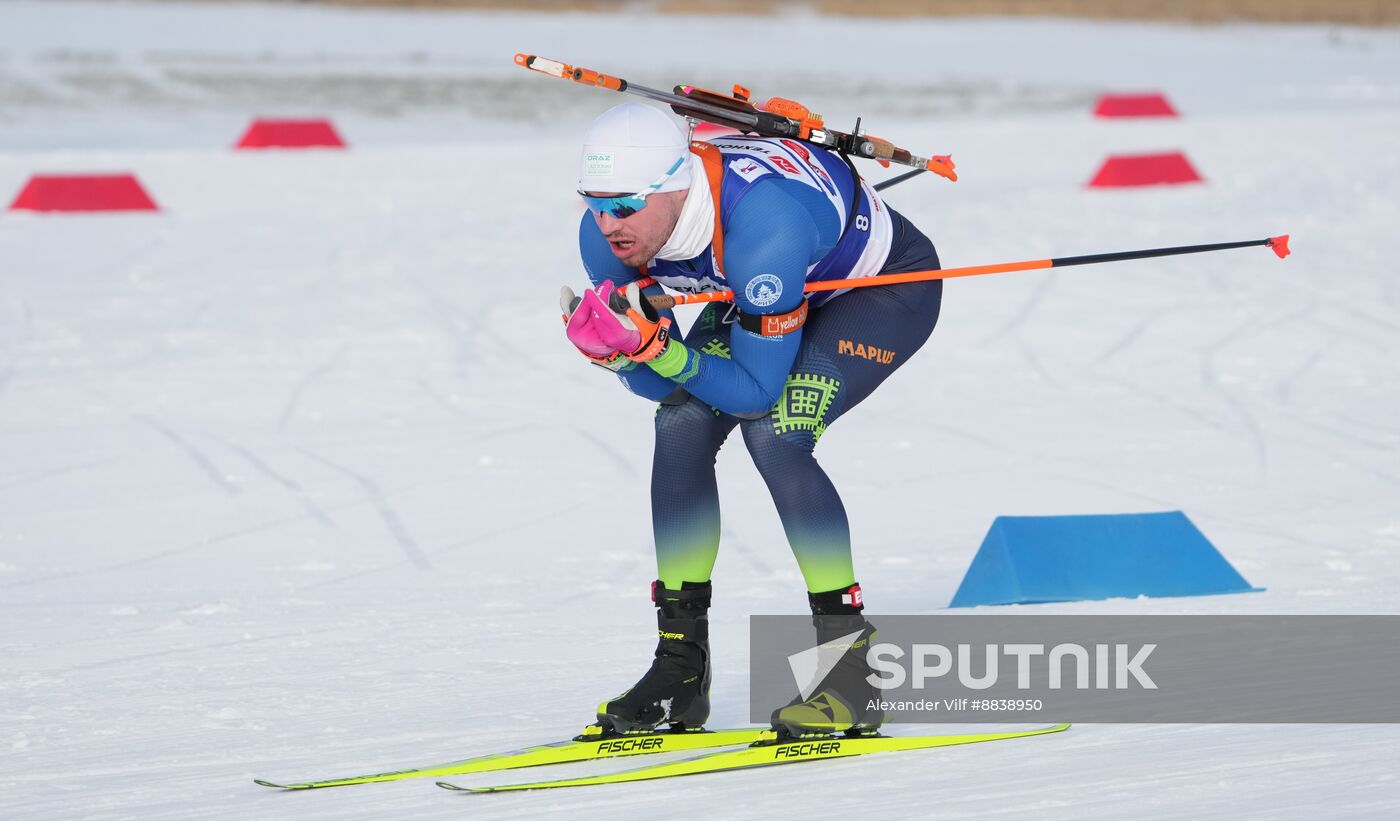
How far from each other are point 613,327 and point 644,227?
0.27 meters

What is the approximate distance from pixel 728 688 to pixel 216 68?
1629 centimetres

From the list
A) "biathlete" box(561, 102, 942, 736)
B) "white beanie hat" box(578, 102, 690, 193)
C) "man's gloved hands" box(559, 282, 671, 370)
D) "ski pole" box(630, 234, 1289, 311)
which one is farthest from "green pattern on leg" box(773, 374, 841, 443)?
"white beanie hat" box(578, 102, 690, 193)

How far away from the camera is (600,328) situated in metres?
3.19

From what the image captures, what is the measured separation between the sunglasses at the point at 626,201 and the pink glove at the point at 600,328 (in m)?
0.20

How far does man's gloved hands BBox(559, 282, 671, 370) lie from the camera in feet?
10.4

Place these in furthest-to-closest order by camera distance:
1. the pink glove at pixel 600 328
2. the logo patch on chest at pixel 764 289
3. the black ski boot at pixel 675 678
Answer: the black ski boot at pixel 675 678 → the logo patch on chest at pixel 764 289 → the pink glove at pixel 600 328

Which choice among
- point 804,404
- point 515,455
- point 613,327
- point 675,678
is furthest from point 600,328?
point 515,455

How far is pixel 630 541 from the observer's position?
5.63 metres

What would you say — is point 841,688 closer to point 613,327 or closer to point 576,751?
point 576,751

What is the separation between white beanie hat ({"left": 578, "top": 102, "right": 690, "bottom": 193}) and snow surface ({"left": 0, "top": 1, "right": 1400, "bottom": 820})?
45.0 inches

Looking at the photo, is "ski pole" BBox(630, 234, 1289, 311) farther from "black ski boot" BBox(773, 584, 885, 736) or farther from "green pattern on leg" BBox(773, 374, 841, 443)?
"black ski boot" BBox(773, 584, 885, 736)

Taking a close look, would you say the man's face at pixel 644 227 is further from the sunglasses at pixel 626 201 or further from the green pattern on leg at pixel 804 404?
the green pattern on leg at pixel 804 404

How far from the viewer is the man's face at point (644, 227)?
132 inches

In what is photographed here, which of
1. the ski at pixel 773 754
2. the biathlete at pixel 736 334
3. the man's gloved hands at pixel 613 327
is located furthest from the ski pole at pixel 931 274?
the ski at pixel 773 754
